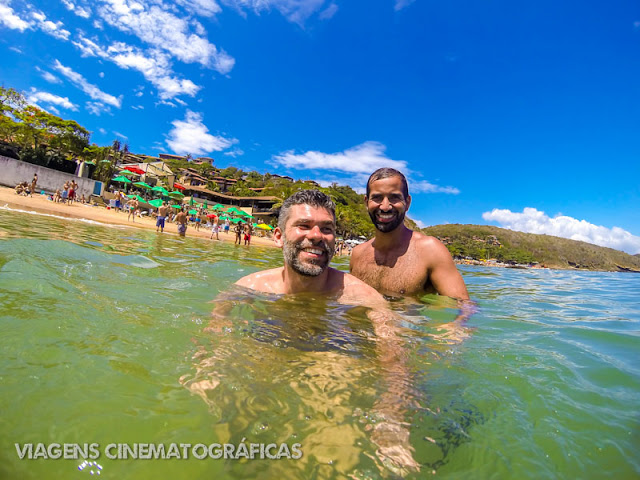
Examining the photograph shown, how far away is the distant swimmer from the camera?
3.87 metres

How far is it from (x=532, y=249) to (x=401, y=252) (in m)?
170

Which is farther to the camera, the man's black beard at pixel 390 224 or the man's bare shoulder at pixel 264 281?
the man's black beard at pixel 390 224

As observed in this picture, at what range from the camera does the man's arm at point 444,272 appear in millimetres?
3848

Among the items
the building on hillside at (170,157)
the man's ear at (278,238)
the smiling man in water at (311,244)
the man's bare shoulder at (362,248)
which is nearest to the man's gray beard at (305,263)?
the smiling man in water at (311,244)

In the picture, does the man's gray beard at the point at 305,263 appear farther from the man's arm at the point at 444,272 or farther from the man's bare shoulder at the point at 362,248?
the man's bare shoulder at the point at 362,248

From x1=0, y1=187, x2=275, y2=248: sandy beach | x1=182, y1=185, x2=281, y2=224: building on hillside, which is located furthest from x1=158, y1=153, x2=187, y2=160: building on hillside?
x1=0, y1=187, x2=275, y2=248: sandy beach

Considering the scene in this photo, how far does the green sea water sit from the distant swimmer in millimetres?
1085

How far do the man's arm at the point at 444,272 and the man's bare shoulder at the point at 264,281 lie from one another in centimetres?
182

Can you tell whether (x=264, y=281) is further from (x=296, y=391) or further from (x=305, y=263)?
(x=296, y=391)

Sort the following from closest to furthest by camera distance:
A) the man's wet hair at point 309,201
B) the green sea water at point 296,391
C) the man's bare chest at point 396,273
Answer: the green sea water at point 296,391 → the man's wet hair at point 309,201 → the man's bare chest at point 396,273

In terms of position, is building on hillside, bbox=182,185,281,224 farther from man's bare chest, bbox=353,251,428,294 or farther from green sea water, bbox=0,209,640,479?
green sea water, bbox=0,209,640,479

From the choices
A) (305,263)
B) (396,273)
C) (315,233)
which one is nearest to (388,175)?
(396,273)

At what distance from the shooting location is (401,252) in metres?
4.12

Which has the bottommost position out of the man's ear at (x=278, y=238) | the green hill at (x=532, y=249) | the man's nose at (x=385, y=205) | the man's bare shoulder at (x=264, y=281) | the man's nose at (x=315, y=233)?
the man's bare shoulder at (x=264, y=281)
